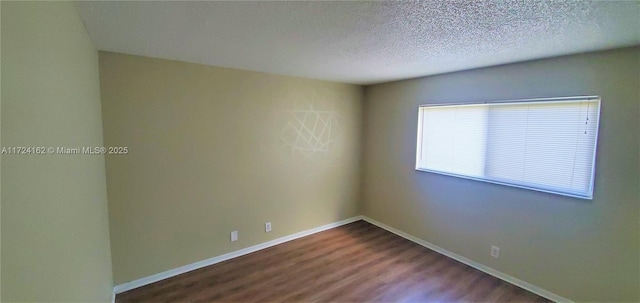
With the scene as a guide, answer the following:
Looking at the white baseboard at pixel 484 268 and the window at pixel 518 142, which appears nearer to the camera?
the window at pixel 518 142

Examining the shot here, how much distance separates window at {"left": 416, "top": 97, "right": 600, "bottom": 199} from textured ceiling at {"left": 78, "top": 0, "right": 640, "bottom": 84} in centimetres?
53

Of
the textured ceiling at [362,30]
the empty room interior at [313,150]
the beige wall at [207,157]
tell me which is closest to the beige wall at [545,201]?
the empty room interior at [313,150]

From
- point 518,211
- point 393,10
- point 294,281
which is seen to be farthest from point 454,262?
point 393,10

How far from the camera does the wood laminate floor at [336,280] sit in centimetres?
248

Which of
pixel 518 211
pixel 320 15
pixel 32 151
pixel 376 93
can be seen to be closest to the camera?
pixel 32 151

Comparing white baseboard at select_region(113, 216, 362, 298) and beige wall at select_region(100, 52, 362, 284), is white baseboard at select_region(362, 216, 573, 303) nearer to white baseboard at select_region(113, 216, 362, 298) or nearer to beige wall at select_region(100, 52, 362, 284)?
white baseboard at select_region(113, 216, 362, 298)

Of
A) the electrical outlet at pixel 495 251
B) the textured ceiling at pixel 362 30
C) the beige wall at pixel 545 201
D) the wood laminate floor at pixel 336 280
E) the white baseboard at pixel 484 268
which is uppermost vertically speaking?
the textured ceiling at pixel 362 30

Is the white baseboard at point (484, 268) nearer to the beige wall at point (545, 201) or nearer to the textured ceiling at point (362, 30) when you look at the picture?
the beige wall at point (545, 201)

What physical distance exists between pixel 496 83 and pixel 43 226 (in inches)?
137

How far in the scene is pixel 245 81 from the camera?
3055 mm

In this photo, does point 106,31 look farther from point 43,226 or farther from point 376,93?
point 376,93

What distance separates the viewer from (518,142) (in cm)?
268

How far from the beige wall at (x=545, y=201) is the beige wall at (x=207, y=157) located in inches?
49.9

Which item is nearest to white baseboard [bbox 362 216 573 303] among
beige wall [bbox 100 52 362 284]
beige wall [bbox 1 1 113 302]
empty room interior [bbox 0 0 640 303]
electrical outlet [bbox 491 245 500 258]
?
empty room interior [bbox 0 0 640 303]
